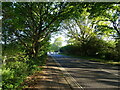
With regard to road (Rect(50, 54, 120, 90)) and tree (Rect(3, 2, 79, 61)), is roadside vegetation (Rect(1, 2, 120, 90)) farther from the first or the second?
road (Rect(50, 54, 120, 90))

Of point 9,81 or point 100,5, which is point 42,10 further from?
point 9,81

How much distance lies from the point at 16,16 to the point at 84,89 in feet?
22.0

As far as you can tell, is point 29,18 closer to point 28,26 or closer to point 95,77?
point 28,26

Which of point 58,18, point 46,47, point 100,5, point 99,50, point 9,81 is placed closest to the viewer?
point 9,81

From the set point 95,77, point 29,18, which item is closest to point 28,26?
point 29,18

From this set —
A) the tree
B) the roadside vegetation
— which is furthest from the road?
the tree

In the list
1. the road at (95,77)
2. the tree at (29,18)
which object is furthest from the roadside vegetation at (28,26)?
the road at (95,77)

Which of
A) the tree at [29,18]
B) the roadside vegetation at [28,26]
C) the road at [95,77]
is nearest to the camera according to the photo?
the road at [95,77]

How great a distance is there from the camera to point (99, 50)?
1045 inches

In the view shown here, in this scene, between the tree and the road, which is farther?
the tree

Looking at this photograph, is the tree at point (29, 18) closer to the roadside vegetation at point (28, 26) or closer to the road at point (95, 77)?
the roadside vegetation at point (28, 26)

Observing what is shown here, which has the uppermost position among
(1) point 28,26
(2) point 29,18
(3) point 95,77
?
(2) point 29,18

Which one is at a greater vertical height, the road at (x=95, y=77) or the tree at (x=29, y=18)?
the tree at (x=29, y=18)

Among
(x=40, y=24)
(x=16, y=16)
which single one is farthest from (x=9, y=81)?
(x=40, y=24)
